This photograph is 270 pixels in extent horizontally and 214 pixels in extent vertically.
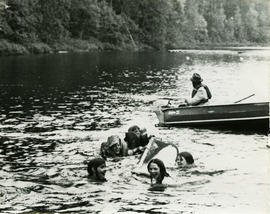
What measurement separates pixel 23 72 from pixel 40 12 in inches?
1827

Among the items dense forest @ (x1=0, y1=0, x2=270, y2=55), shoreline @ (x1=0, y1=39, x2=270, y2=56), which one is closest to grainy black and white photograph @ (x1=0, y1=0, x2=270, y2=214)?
shoreline @ (x1=0, y1=39, x2=270, y2=56)

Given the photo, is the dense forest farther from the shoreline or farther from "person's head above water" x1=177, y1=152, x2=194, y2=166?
"person's head above water" x1=177, y1=152, x2=194, y2=166

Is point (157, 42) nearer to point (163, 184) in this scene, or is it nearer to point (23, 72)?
point (23, 72)

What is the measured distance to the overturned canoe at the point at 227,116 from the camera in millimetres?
22625

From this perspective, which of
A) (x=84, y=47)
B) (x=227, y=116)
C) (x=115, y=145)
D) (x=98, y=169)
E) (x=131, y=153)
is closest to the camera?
(x=98, y=169)

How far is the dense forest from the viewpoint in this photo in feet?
271

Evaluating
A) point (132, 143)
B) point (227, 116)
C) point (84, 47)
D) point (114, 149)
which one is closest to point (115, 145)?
point (114, 149)

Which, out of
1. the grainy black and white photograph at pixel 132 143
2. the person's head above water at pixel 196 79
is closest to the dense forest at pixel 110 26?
the grainy black and white photograph at pixel 132 143

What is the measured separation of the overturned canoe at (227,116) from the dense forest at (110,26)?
4812 cm

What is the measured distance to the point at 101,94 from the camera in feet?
119

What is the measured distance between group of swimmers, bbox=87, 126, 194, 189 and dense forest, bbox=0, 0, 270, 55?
175 feet

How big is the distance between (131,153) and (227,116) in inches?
254

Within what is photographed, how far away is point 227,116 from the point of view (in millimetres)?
23016

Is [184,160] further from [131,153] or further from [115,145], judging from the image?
[115,145]
